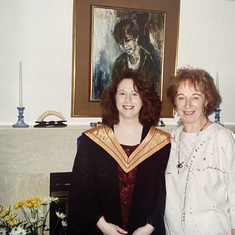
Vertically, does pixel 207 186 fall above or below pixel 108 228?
above

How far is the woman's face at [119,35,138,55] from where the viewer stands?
114 inches

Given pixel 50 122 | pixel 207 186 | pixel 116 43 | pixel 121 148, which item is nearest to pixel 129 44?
pixel 116 43

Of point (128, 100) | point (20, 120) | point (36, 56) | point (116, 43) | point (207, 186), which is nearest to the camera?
point (207, 186)

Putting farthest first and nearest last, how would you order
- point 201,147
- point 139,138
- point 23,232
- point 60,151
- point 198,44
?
point 198,44 → point 60,151 → point 139,138 → point 23,232 → point 201,147

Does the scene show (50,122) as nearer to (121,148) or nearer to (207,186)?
(121,148)

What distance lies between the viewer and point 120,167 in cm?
183

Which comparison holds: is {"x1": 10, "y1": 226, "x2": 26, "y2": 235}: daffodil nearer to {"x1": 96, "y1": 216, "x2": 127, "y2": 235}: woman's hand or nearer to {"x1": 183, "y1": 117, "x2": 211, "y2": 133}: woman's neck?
{"x1": 96, "y1": 216, "x2": 127, "y2": 235}: woman's hand

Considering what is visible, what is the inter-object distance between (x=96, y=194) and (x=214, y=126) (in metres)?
0.92

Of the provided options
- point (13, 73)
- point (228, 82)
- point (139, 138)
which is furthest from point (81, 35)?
point (228, 82)

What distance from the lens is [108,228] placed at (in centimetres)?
180

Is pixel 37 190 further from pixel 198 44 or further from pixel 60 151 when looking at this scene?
pixel 198 44

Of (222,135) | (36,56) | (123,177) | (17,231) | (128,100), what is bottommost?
(17,231)

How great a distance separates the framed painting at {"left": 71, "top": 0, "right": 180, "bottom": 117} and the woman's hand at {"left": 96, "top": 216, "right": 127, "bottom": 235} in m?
1.30

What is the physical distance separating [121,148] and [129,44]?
1439mm
